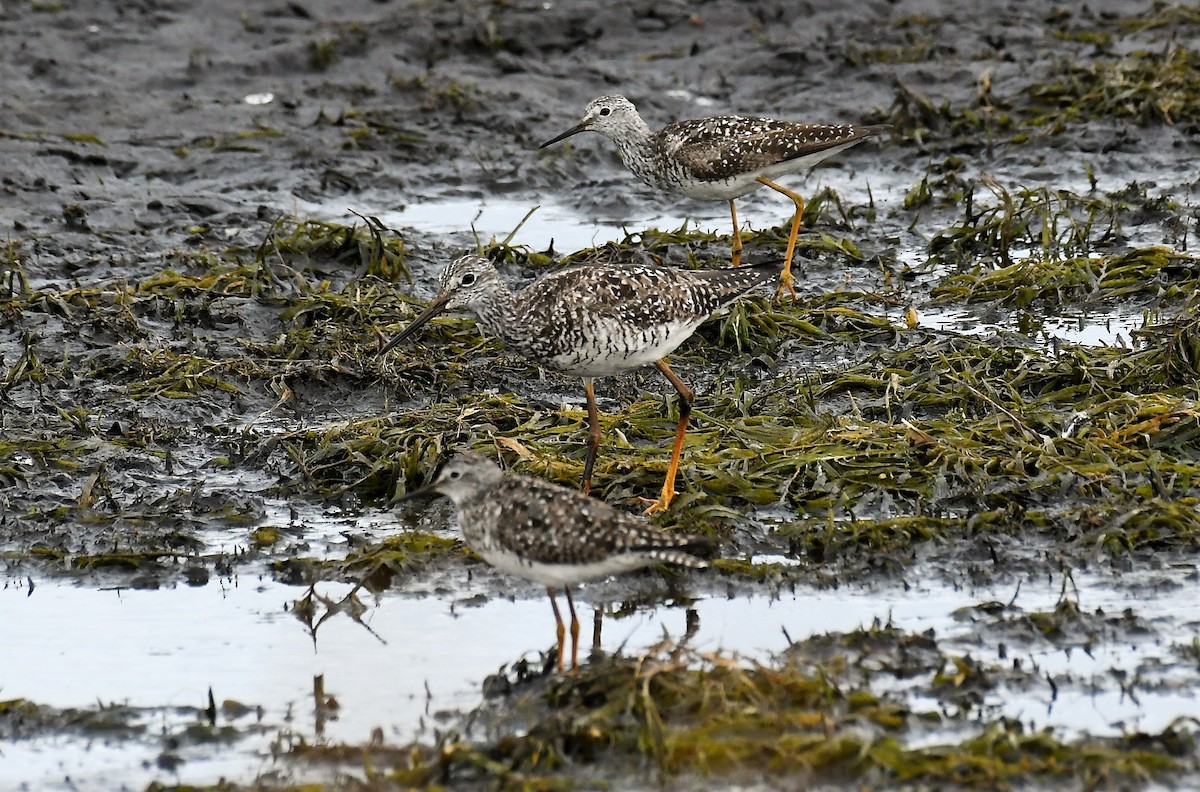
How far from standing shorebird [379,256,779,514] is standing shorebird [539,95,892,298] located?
8.27 feet

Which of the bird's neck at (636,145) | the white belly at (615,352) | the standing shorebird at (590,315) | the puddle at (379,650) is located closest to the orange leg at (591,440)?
the standing shorebird at (590,315)

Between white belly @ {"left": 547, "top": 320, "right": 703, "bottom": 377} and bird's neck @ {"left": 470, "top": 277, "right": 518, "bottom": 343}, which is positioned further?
bird's neck @ {"left": 470, "top": 277, "right": 518, "bottom": 343}

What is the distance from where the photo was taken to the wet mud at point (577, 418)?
5863mm

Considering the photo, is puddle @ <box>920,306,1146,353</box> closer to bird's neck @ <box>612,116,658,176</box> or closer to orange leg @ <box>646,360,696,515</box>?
bird's neck @ <box>612,116,658,176</box>

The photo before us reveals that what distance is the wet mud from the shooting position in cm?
586

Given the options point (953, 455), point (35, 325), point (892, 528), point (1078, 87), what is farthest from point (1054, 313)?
point (35, 325)

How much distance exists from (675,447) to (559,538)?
176 centimetres

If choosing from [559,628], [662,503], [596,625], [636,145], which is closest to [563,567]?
[559,628]

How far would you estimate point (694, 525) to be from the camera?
7559 millimetres

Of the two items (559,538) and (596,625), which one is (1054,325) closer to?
(596,625)

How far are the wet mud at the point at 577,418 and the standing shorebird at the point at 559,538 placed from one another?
0.34m

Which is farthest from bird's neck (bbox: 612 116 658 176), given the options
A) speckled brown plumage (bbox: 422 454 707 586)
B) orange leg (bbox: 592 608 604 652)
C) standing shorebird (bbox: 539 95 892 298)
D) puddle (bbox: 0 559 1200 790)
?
speckled brown plumage (bbox: 422 454 707 586)

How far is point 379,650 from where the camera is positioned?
21.8ft

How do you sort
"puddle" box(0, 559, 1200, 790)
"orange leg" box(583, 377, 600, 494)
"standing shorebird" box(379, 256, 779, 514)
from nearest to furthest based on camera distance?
1. "puddle" box(0, 559, 1200, 790)
2. "standing shorebird" box(379, 256, 779, 514)
3. "orange leg" box(583, 377, 600, 494)
